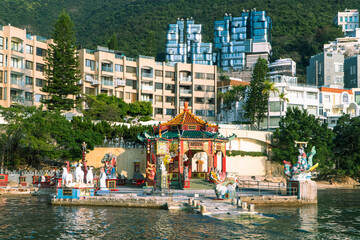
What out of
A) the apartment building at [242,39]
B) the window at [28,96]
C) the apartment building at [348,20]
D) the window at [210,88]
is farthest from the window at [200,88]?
the apartment building at [348,20]

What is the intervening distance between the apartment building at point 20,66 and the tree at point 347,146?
48.4 metres

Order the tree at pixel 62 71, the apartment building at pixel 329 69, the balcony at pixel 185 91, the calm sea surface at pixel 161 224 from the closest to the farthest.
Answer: the calm sea surface at pixel 161 224
the tree at pixel 62 71
the balcony at pixel 185 91
the apartment building at pixel 329 69

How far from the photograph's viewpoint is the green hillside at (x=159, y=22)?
494 feet

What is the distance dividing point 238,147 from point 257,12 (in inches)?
4528

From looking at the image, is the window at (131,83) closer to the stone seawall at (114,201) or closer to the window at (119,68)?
the window at (119,68)

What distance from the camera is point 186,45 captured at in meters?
179

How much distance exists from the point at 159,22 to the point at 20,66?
118015 mm

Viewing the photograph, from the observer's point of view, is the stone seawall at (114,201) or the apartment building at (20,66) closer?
the stone seawall at (114,201)

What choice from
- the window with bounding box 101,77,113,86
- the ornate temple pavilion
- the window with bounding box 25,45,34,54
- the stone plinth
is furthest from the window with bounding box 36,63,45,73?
the stone plinth

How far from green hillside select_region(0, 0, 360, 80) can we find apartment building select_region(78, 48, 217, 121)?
43.7m

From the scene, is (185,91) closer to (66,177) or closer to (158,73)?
(158,73)

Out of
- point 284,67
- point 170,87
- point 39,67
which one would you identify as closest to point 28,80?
point 39,67

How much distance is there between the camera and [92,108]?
71188mm

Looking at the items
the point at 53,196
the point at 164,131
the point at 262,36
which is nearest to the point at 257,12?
the point at 262,36
